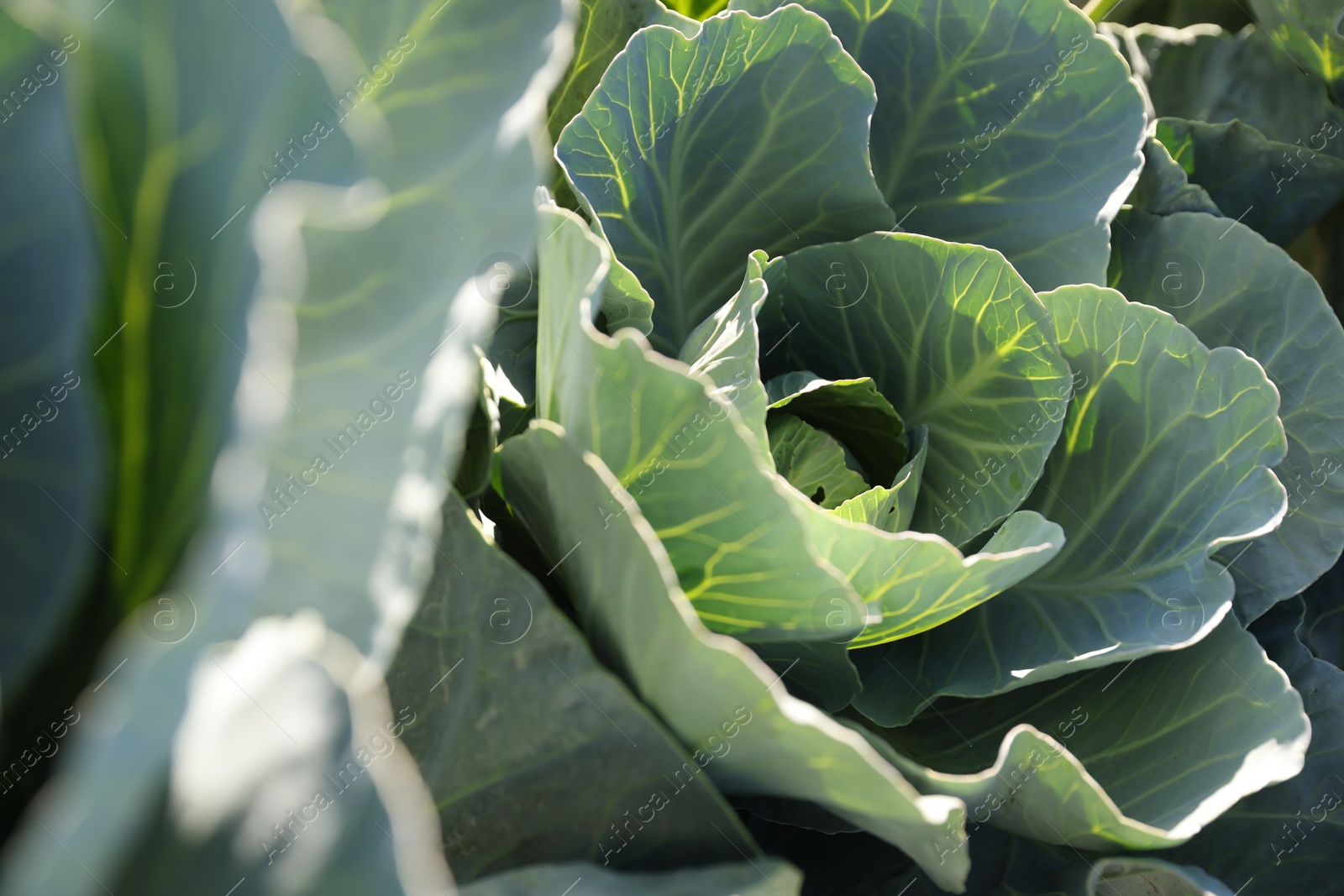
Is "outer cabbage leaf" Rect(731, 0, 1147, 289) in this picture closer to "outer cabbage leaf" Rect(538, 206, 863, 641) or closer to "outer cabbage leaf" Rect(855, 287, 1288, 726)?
"outer cabbage leaf" Rect(855, 287, 1288, 726)

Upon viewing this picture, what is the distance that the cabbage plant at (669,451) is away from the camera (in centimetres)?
30

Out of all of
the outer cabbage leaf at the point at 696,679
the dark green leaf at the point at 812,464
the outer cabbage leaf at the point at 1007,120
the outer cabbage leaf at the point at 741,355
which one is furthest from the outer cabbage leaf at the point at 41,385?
the outer cabbage leaf at the point at 1007,120

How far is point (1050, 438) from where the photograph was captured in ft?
2.32

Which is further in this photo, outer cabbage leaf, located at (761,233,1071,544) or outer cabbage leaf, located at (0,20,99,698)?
outer cabbage leaf, located at (761,233,1071,544)

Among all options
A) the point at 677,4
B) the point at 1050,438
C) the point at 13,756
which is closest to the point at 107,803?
the point at 13,756

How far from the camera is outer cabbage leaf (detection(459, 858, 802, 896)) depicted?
1.53 feet

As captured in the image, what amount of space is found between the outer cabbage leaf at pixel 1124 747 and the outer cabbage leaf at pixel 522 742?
0.42 ft

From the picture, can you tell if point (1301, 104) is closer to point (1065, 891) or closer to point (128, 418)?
point (1065, 891)

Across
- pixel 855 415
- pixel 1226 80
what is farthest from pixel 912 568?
pixel 1226 80

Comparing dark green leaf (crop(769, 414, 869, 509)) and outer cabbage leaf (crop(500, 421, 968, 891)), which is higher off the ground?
outer cabbage leaf (crop(500, 421, 968, 891))

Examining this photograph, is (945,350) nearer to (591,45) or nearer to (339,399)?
(591,45)

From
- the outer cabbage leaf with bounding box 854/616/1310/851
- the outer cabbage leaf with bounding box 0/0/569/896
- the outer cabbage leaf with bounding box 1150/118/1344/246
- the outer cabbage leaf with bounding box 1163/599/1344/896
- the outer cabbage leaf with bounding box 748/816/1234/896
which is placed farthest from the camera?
the outer cabbage leaf with bounding box 1150/118/1344/246

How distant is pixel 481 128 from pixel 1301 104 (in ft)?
3.58

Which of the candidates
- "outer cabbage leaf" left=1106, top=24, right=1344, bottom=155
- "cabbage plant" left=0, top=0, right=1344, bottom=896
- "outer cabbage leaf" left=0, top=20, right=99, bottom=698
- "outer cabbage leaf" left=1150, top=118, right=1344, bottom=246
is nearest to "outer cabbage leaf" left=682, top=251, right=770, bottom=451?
"cabbage plant" left=0, top=0, right=1344, bottom=896
